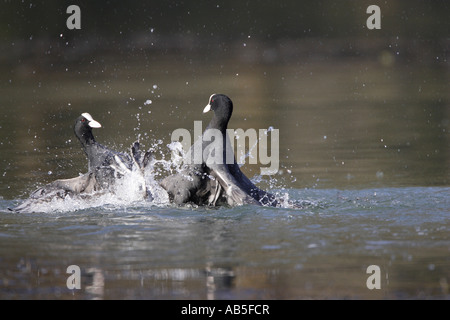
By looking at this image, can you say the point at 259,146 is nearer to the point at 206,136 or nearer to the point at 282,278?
the point at 206,136

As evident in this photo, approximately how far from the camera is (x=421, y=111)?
54.5ft

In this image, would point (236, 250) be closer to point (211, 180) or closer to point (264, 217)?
point (264, 217)

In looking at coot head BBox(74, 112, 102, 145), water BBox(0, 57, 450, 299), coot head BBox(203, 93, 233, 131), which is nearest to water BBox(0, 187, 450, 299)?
water BBox(0, 57, 450, 299)

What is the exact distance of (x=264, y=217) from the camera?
26.6 ft

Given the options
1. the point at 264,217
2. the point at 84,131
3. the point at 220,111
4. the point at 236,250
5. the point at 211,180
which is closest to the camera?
the point at 236,250

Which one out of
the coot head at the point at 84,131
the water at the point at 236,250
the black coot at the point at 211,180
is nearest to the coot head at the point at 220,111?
the black coot at the point at 211,180

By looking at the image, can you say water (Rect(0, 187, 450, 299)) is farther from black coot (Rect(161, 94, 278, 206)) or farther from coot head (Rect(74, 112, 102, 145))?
coot head (Rect(74, 112, 102, 145))

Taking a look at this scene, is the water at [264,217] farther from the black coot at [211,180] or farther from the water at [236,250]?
the black coot at [211,180]

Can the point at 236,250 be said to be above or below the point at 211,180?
below

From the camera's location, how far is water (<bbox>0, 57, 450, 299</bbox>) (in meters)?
6.13

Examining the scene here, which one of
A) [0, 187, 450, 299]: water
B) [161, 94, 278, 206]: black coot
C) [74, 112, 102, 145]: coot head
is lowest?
[0, 187, 450, 299]: water

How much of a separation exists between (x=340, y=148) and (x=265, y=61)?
58.2ft

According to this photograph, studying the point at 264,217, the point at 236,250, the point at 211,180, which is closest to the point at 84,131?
the point at 211,180
